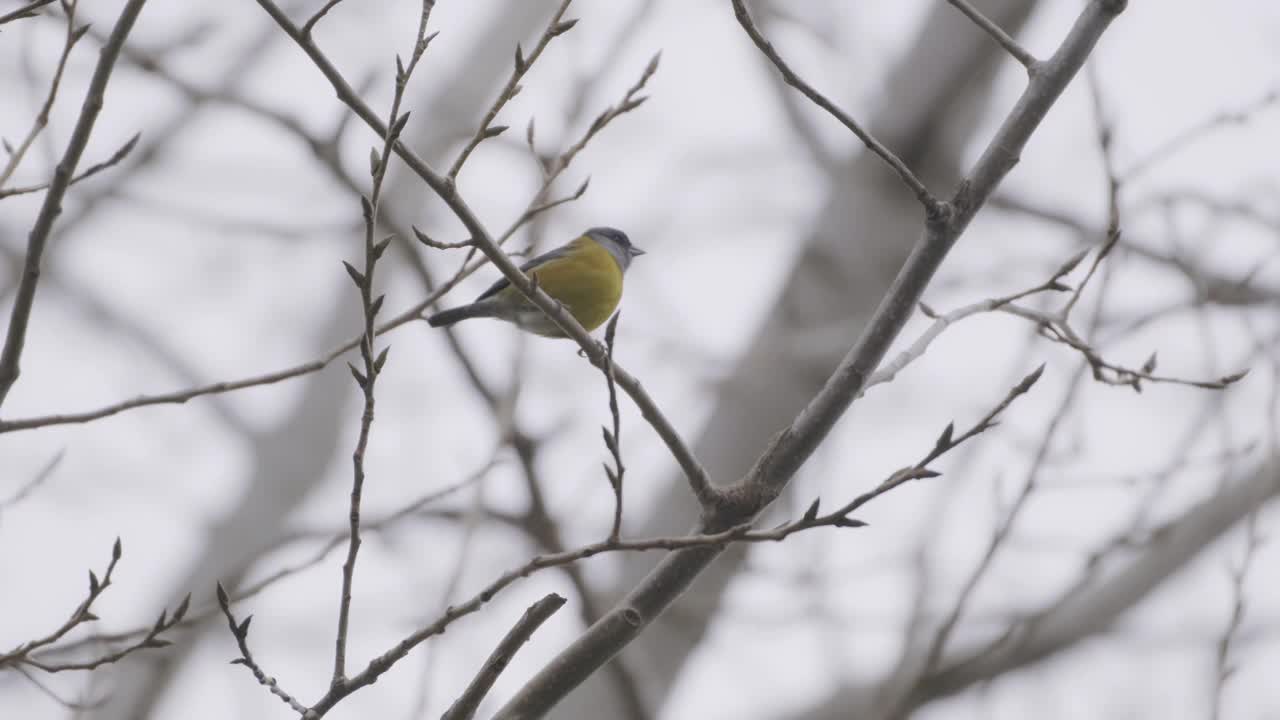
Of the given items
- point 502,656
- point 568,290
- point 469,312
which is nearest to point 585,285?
point 568,290

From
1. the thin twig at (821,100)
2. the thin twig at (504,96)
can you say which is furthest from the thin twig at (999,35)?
the thin twig at (504,96)

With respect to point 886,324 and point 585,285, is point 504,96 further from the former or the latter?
point 585,285

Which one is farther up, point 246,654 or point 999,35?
point 999,35

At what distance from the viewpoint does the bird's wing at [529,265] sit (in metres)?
4.29

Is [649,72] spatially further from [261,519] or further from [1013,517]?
[261,519]

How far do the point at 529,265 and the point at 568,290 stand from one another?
18cm

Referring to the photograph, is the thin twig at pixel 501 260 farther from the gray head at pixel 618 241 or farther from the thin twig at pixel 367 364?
the gray head at pixel 618 241

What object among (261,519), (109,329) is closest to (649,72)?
(261,519)

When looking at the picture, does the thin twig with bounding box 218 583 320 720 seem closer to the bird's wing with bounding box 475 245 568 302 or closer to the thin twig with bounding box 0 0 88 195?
the thin twig with bounding box 0 0 88 195

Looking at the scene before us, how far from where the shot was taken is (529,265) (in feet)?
15.5

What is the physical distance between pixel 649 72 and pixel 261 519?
360 cm

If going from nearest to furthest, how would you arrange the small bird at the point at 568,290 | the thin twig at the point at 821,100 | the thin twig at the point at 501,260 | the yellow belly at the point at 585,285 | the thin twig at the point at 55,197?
the thin twig at the point at 55,197, the thin twig at the point at 501,260, the thin twig at the point at 821,100, the small bird at the point at 568,290, the yellow belly at the point at 585,285

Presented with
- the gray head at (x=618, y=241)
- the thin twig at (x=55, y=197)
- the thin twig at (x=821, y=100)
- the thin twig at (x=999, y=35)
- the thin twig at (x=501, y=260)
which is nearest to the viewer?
the thin twig at (x=55, y=197)

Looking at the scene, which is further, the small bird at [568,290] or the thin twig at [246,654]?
the small bird at [568,290]
